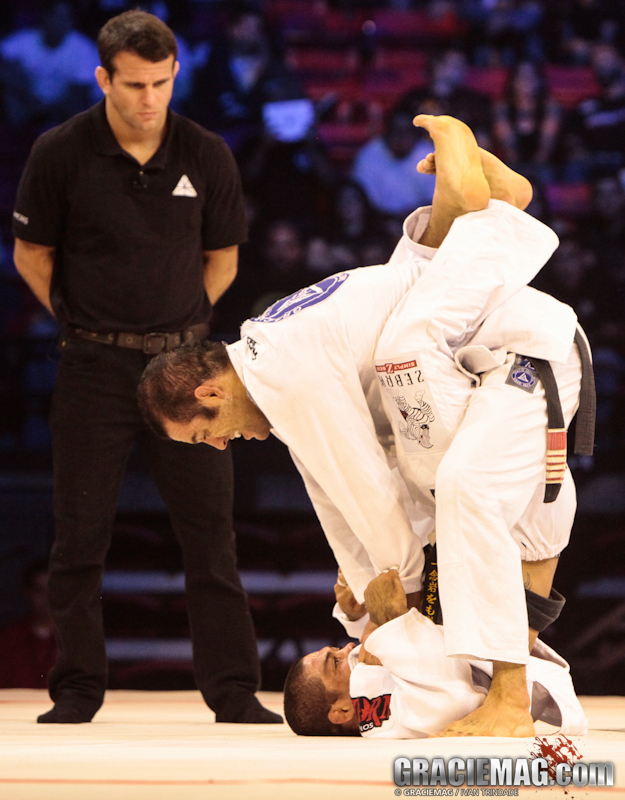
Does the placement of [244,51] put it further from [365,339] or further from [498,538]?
[498,538]

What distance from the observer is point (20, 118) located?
4367 mm

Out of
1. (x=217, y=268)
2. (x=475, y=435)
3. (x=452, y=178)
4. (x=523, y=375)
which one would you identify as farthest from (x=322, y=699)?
(x=217, y=268)

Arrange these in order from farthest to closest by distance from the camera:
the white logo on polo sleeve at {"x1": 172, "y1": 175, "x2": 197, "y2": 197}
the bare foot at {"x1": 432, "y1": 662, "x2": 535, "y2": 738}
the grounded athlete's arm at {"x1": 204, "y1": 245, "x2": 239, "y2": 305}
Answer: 1. the grounded athlete's arm at {"x1": 204, "y1": 245, "x2": 239, "y2": 305}
2. the white logo on polo sleeve at {"x1": 172, "y1": 175, "x2": 197, "y2": 197}
3. the bare foot at {"x1": 432, "y1": 662, "x2": 535, "y2": 738}

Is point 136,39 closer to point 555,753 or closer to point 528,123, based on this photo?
point 555,753

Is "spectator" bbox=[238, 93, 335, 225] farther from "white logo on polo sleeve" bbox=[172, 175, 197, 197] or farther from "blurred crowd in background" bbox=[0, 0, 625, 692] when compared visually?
"white logo on polo sleeve" bbox=[172, 175, 197, 197]

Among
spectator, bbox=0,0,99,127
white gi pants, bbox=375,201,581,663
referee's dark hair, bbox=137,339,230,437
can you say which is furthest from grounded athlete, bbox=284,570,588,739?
spectator, bbox=0,0,99,127

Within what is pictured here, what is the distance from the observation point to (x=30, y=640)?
11.4 feet

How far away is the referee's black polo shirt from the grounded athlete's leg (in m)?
0.14

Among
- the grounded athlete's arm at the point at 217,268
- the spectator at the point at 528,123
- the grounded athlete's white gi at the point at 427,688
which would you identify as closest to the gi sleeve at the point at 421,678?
the grounded athlete's white gi at the point at 427,688

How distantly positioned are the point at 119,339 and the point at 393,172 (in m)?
2.44

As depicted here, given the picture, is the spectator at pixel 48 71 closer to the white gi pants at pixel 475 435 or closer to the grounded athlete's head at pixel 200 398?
the grounded athlete's head at pixel 200 398

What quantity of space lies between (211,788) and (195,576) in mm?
1163

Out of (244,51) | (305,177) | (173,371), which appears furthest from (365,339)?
(244,51)

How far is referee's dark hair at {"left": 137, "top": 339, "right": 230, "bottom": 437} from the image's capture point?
6.15ft
